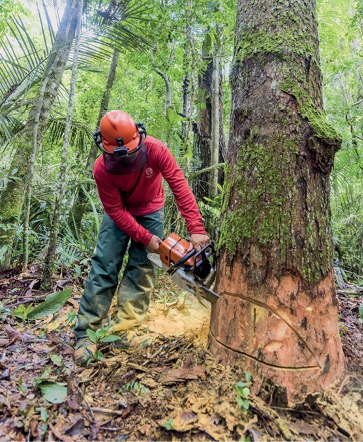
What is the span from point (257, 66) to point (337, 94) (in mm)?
7978

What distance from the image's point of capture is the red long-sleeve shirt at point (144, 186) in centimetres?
218

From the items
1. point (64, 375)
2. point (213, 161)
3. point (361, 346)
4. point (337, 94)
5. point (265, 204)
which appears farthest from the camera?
point (337, 94)

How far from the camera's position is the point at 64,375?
1.83 metres

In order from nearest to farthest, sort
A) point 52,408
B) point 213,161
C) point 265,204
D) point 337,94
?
point 52,408
point 265,204
point 213,161
point 337,94

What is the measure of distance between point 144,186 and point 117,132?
546 mm

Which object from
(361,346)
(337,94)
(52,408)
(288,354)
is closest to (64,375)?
(52,408)

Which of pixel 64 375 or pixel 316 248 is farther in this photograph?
pixel 64 375

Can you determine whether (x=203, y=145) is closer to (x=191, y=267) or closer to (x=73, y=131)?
(x=73, y=131)

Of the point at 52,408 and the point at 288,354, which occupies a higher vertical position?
the point at 288,354

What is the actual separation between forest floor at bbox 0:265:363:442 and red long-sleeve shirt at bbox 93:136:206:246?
0.85m

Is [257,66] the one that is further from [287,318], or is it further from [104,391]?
[104,391]

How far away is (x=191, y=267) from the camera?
78.1 inches

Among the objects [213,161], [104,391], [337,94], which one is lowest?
[104,391]

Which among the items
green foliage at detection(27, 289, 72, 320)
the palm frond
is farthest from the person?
the palm frond
